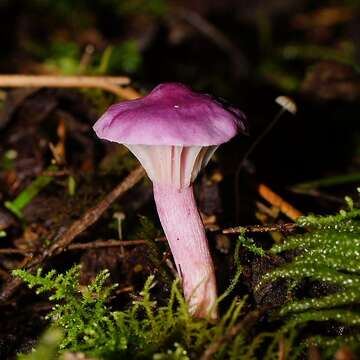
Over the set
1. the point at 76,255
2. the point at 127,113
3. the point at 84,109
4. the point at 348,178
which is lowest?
the point at 76,255

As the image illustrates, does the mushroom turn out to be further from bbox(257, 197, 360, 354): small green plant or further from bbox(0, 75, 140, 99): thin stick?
bbox(0, 75, 140, 99): thin stick

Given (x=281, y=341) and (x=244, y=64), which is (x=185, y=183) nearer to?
(x=281, y=341)

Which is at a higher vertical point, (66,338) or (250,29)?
(250,29)

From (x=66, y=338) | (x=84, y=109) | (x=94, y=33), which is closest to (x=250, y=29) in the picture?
(x=94, y=33)

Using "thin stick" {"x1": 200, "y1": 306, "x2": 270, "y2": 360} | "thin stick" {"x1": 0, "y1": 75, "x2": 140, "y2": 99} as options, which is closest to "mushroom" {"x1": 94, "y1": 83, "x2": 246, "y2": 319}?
"thin stick" {"x1": 200, "y1": 306, "x2": 270, "y2": 360}

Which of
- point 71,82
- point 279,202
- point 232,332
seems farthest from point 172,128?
point 71,82

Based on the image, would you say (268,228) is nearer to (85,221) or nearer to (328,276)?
(328,276)

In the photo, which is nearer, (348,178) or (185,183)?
(185,183)
